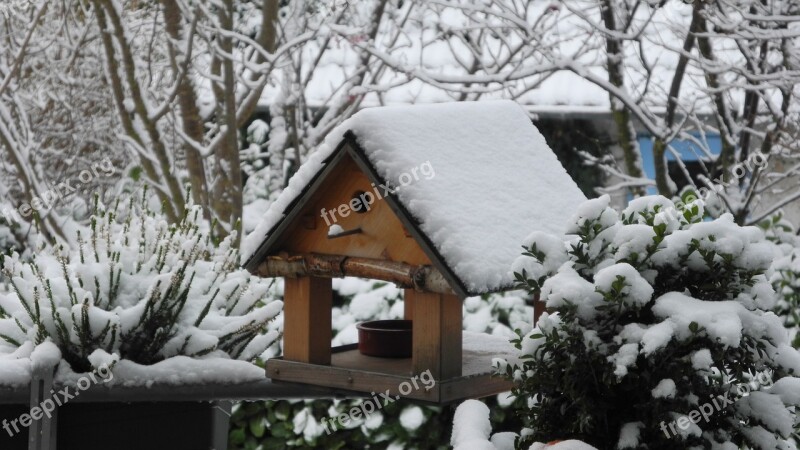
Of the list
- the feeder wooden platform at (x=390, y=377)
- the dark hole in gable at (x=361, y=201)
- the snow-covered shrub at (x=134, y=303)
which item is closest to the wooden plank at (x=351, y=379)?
the feeder wooden platform at (x=390, y=377)

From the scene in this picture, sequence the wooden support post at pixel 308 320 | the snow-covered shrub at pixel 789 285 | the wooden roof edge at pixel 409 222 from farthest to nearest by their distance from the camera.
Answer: the snow-covered shrub at pixel 789 285
the wooden support post at pixel 308 320
the wooden roof edge at pixel 409 222

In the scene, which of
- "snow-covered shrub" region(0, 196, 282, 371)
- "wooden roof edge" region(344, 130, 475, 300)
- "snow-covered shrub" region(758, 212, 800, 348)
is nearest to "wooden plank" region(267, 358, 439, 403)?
"snow-covered shrub" region(0, 196, 282, 371)

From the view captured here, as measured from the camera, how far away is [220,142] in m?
4.80

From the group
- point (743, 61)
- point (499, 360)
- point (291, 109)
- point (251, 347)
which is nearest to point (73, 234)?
point (291, 109)

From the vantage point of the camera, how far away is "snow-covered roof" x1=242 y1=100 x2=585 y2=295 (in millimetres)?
2285

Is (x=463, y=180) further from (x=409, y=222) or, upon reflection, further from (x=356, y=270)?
(x=356, y=270)

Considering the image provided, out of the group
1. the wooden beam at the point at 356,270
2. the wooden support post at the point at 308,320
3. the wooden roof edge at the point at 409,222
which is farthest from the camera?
the wooden support post at the point at 308,320

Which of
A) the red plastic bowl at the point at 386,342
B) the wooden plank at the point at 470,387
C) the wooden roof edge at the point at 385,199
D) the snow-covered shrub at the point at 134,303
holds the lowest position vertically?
the wooden plank at the point at 470,387

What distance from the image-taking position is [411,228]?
2305mm

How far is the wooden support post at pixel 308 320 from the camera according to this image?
2668 millimetres

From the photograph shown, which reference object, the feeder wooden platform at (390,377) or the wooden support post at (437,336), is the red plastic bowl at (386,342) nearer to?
the feeder wooden platform at (390,377)

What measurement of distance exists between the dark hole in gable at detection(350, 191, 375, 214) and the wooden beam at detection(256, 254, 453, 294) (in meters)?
0.12

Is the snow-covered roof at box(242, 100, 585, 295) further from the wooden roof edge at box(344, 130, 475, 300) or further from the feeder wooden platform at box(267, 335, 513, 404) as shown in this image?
the feeder wooden platform at box(267, 335, 513, 404)

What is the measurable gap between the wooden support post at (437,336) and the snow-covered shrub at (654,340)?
0.82ft
